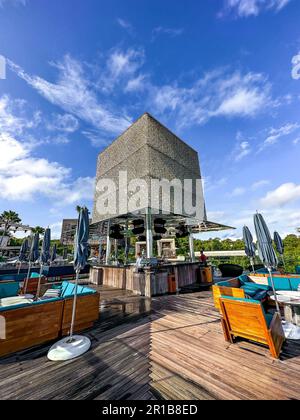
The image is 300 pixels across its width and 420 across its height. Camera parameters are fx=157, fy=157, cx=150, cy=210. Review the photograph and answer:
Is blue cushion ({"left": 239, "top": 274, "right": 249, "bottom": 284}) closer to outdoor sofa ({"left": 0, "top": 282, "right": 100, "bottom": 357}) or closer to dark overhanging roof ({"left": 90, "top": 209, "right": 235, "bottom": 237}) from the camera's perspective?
outdoor sofa ({"left": 0, "top": 282, "right": 100, "bottom": 357})

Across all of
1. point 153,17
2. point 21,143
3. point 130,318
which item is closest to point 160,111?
point 153,17

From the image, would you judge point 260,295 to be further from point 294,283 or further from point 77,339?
point 77,339

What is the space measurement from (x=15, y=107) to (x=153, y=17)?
911cm

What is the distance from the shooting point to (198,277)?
11.0 m

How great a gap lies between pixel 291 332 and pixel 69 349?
500 cm

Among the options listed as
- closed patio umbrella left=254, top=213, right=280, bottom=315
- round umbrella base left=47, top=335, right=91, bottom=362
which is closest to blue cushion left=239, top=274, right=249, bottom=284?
closed patio umbrella left=254, top=213, right=280, bottom=315

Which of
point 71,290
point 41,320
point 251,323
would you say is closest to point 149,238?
point 71,290

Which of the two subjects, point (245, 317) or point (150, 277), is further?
point (150, 277)

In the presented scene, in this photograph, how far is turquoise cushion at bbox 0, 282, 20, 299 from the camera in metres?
5.75

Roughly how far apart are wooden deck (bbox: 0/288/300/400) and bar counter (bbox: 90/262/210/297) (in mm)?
3709

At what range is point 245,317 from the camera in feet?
10.5

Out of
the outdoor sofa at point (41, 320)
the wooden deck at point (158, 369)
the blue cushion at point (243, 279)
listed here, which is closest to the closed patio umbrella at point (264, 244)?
the wooden deck at point (158, 369)

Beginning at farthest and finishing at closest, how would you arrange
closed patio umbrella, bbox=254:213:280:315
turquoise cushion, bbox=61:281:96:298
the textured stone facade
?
1. the textured stone facade
2. turquoise cushion, bbox=61:281:96:298
3. closed patio umbrella, bbox=254:213:280:315

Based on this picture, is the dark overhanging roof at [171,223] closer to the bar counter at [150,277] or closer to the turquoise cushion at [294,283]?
the bar counter at [150,277]
